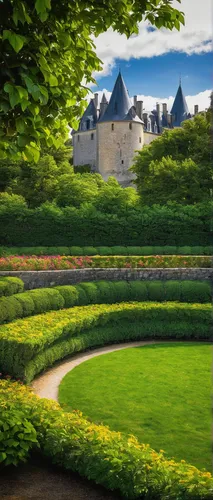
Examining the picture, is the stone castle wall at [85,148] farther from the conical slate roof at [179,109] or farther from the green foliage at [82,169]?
the conical slate roof at [179,109]

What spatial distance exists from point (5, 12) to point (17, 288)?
33.3ft

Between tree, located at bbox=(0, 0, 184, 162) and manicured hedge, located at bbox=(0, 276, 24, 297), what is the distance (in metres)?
7.57

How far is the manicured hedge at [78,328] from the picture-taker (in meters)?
10.5

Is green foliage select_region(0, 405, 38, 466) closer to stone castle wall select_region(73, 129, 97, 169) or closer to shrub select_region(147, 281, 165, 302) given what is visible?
shrub select_region(147, 281, 165, 302)

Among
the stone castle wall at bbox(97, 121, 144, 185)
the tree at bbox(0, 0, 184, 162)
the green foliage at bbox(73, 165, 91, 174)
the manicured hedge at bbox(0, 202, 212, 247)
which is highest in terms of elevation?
the stone castle wall at bbox(97, 121, 144, 185)

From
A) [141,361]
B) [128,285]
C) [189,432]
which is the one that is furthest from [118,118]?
[189,432]

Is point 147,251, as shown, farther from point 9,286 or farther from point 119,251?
point 9,286

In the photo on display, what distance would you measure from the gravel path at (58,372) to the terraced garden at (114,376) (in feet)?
0.66

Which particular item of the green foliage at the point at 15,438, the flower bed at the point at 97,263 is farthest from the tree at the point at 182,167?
the green foliage at the point at 15,438

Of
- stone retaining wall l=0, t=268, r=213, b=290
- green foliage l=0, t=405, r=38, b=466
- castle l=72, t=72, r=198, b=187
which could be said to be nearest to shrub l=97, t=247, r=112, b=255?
stone retaining wall l=0, t=268, r=213, b=290

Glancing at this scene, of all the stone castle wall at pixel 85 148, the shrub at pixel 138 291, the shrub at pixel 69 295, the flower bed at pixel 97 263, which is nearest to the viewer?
the shrub at pixel 69 295

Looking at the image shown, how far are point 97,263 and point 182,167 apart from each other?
16613 millimetres

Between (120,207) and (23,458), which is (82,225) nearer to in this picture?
(120,207)

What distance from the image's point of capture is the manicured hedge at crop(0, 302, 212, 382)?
10500 millimetres
